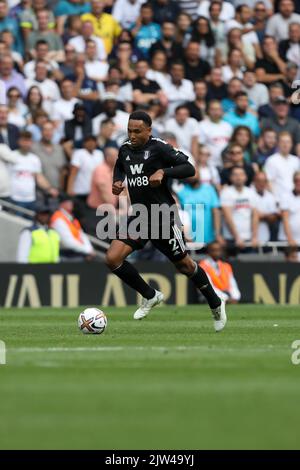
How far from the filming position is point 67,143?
22.8m

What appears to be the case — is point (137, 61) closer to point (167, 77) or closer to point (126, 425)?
point (167, 77)

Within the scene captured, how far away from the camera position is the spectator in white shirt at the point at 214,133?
78.6 feet

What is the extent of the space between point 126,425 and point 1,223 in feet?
50.2

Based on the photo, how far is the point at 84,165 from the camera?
22.4m

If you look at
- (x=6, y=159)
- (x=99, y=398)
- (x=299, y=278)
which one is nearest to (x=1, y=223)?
(x=6, y=159)

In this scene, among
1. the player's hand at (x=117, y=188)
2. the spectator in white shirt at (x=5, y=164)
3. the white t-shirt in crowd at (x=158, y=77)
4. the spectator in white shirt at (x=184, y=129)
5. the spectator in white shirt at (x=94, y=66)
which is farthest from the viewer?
the white t-shirt in crowd at (x=158, y=77)

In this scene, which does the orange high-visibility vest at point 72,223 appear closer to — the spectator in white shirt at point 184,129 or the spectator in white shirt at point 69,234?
the spectator in white shirt at point 69,234

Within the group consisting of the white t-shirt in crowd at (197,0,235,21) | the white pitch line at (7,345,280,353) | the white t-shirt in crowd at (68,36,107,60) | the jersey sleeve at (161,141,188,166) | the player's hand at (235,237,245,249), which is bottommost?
the white pitch line at (7,345,280,353)

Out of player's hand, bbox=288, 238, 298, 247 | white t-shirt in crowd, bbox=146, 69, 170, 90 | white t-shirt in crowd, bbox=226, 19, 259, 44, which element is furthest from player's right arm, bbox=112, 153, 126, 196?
white t-shirt in crowd, bbox=226, 19, 259, 44

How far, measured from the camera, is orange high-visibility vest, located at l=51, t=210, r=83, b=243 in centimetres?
2200

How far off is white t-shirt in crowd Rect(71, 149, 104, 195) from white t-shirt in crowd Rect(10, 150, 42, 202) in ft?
2.33

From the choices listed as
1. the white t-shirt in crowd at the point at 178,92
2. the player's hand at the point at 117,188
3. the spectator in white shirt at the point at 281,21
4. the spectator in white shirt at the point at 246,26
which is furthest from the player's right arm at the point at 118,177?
the spectator in white shirt at the point at 281,21

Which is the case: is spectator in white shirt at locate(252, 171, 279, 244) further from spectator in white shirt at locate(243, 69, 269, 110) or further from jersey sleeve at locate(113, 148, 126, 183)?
jersey sleeve at locate(113, 148, 126, 183)

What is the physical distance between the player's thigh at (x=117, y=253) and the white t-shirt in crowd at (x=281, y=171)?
909 centimetres
